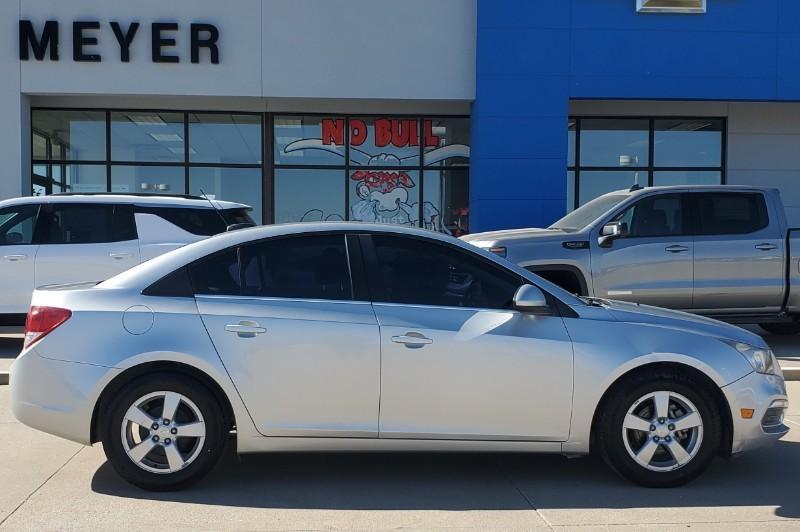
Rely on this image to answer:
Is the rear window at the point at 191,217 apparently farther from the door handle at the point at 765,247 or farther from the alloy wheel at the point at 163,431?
the door handle at the point at 765,247

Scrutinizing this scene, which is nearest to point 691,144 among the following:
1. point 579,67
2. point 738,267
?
point 579,67

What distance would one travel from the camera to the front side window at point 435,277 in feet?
16.5

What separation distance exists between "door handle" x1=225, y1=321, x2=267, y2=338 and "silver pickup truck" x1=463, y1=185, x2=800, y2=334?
500cm

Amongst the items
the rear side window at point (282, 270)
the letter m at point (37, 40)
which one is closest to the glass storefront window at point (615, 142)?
the letter m at point (37, 40)

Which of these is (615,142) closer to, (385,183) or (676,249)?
(385,183)

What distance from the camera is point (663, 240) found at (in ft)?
32.3

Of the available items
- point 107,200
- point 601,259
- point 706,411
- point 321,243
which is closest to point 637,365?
point 706,411

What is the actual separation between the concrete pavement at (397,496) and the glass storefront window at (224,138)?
37.8 ft

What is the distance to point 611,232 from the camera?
31.2ft

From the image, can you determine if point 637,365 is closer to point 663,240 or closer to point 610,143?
point 663,240

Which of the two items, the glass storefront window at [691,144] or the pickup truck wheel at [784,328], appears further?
the glass storefront window at [691,144]

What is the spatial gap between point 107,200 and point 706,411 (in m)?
7.35

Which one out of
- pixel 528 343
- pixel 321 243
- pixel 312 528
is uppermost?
pixel 321 243

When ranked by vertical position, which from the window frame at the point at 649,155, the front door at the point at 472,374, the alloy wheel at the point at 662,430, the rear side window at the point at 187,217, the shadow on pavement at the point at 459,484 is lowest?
the shadow on pavement at the point at 459,484
